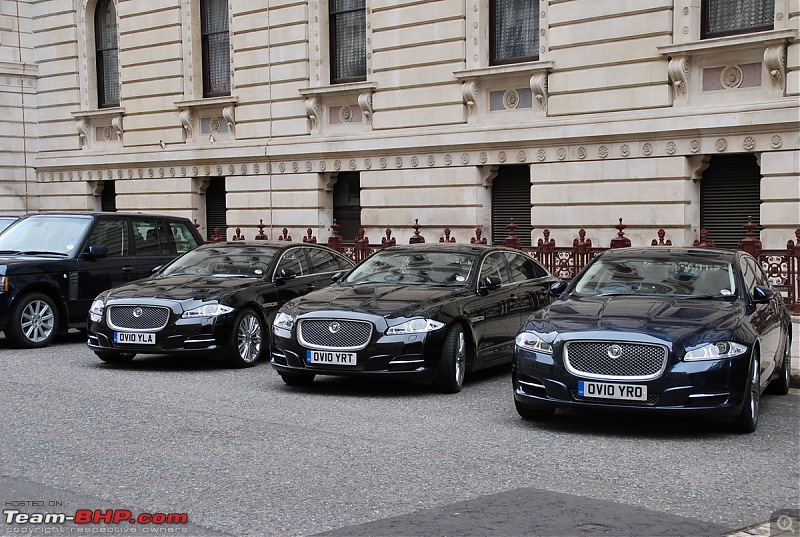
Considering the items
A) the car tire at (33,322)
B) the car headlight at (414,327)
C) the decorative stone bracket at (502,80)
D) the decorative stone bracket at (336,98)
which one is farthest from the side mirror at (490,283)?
the decorative stone bracket at (336,98)

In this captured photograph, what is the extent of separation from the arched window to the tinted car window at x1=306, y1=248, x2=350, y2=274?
19.9m

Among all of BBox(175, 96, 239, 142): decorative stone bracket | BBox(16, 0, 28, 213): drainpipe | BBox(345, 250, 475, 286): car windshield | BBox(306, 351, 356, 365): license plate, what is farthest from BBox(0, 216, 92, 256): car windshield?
BBox(16, 0, 28, 213): drainpipe

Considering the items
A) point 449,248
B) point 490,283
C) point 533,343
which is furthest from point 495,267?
point 533,343

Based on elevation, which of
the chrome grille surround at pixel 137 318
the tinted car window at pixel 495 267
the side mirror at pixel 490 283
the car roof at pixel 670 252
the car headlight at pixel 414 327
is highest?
the car roof at pixel 670 252

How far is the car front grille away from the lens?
506 inches

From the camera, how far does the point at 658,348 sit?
29.3 feet

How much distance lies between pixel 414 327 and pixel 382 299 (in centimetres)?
65

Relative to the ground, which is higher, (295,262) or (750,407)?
(295,262)

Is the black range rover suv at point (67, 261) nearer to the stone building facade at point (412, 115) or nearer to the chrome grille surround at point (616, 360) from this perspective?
the chrome grille surround at point (616, 360)

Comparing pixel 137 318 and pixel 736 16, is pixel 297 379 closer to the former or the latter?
pixel 137 318

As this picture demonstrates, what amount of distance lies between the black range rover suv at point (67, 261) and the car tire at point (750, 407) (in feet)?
31.8

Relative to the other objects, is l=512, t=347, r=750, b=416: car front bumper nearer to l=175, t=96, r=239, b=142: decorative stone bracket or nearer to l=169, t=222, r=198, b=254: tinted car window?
l=169, t=222, r=198, b=254: tinted car window

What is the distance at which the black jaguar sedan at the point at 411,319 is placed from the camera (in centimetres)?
1095

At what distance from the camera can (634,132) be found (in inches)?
850
